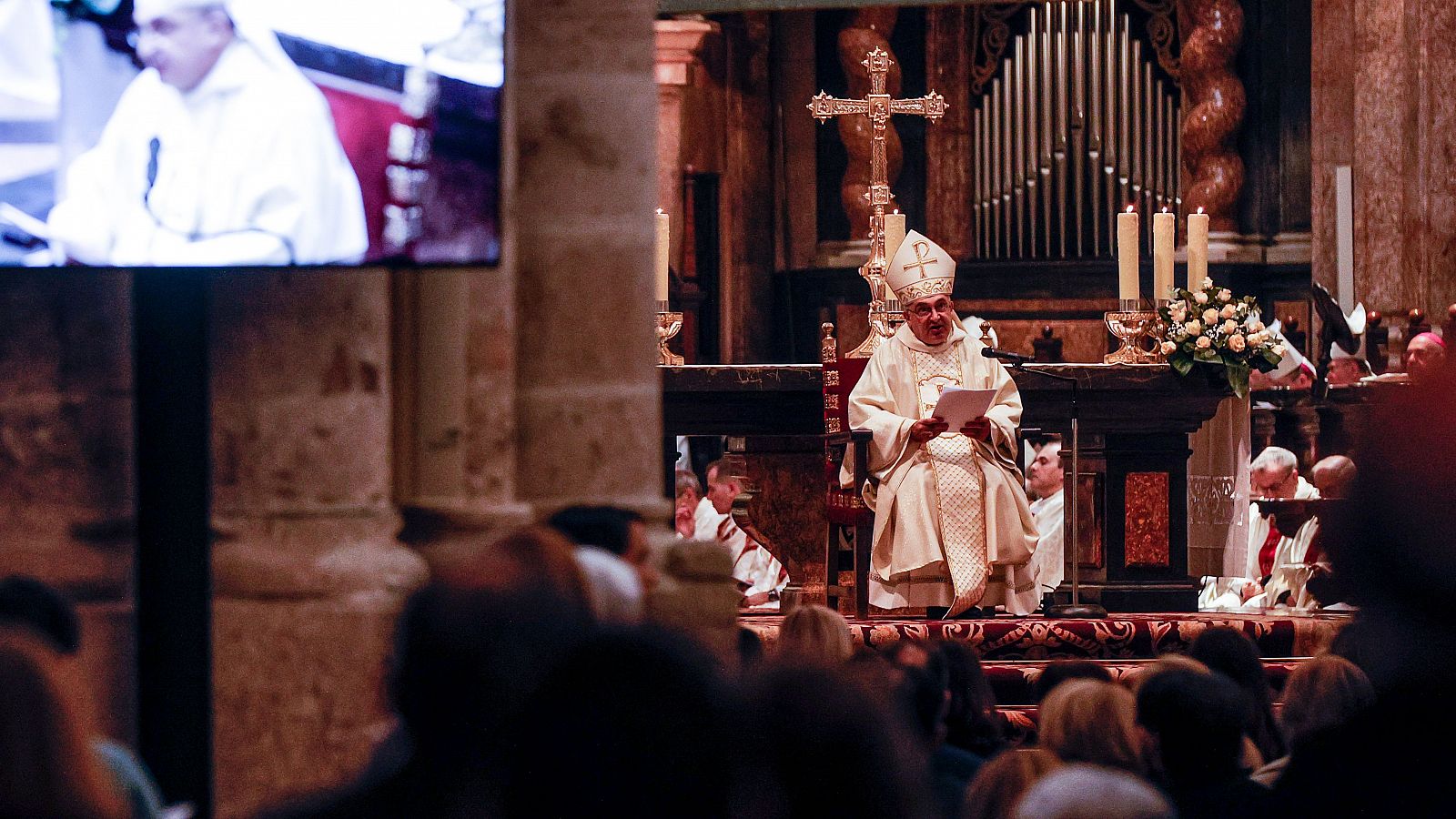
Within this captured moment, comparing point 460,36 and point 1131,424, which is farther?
point 1131,424

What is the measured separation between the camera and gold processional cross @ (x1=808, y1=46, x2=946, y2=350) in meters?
8.80

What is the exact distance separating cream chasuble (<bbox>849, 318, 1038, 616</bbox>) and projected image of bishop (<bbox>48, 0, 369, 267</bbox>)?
415 centimetres

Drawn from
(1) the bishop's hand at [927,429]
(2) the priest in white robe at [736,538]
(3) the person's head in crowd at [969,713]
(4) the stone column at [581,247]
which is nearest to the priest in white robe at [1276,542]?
(1) the bishop's hand at [927,429]

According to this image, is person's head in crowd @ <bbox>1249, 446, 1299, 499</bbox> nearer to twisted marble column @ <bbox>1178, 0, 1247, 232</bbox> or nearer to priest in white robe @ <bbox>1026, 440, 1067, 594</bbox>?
priest in white robe @ <bbox>1026, 440, 1067, 594</bbox>

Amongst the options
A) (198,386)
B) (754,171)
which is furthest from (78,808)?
(754,171)

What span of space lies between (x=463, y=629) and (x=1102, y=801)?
698 millimetres

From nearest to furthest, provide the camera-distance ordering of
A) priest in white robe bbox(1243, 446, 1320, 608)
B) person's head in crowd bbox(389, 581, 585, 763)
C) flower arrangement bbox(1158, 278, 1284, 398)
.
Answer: person's head in crowd bbox(389, 581, 585, 763) < flower arrangement bbox(1158, 278, 1284, 398) < priest in white robe bbox(1243, 446, 1320, 608)

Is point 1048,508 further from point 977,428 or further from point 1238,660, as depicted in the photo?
point 1238,660

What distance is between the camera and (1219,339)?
7965 millimetres

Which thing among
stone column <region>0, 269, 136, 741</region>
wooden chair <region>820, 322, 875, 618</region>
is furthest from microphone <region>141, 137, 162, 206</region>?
wooden chair <region>820, 322, 875, 618</region>

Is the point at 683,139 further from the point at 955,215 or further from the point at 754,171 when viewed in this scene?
the point at 955,215

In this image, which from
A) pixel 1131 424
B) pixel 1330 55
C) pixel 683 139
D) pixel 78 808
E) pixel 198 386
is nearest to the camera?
pixel 78 808

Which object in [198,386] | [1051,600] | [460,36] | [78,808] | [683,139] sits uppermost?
[683,139]

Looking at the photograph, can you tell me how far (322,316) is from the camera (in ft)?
12.9
